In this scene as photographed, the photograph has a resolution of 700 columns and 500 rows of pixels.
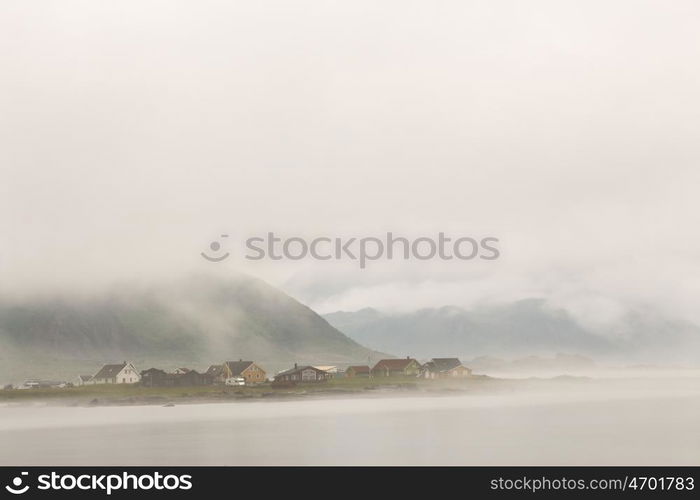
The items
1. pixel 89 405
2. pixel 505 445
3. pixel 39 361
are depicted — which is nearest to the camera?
pixel 505 445

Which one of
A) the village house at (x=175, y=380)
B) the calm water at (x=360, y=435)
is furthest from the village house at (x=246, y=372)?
the calm water at (x=360, y=435)

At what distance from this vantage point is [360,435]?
5716cm

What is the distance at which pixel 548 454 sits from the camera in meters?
48.0

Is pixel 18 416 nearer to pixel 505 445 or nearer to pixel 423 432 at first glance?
pixel 423 432

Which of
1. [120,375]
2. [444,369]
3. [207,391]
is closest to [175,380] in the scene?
[207,391]

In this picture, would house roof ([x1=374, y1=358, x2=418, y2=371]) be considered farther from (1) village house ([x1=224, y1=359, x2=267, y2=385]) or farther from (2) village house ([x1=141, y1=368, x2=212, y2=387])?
(2) village house ([x1=141, y1=368, x2=212, y2=387])

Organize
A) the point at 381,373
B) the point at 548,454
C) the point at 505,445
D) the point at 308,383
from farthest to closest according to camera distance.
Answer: the point at 381,373 < the point at 308,383 < the point at 505,445 < the point at 548,454

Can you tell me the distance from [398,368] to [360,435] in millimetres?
71211

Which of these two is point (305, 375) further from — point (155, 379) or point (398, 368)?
point (155, 379)

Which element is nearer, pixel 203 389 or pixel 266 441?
pixel 266 441

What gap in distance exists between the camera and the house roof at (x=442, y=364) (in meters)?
125

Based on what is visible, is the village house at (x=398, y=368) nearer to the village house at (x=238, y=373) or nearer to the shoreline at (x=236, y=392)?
the shoreline at (x=236, y=392)

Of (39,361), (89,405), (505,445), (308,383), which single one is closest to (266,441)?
(505,445)

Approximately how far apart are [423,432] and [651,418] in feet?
72.5
